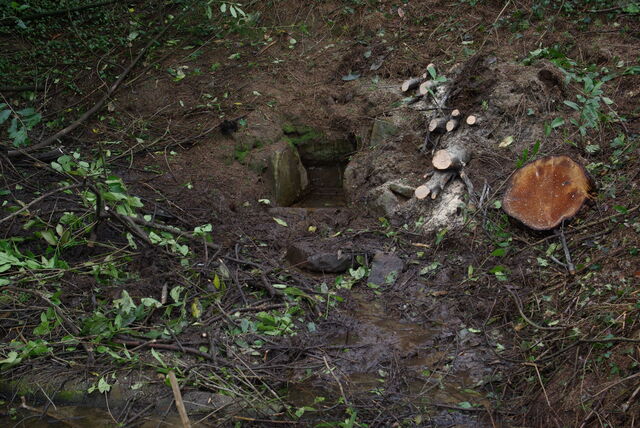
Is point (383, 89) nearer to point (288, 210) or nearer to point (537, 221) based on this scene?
point (288, 210)

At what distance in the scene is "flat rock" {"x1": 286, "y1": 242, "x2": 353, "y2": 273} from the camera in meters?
5.41

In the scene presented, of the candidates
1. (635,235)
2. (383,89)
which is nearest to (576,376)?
(635,235)

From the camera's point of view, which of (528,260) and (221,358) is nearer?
(221,358)

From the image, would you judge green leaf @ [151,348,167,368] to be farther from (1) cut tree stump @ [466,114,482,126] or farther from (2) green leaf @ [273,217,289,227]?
(1) cut tree stump @ [466,114,482,126]

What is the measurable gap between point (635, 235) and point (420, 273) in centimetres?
172

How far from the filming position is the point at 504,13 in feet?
24.3

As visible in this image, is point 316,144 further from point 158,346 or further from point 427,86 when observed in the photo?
point 158,346

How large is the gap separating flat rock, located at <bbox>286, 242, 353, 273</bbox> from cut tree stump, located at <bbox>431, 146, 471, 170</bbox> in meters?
1.31

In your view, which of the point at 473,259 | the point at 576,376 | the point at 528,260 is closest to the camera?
the point at 576,376

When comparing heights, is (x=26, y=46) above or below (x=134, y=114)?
above

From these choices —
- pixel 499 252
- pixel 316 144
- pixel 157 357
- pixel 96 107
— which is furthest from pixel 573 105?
pixel 96 107

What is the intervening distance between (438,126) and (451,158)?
22.3 inches

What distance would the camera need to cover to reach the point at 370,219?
6.25m

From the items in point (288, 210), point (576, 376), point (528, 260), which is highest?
point (576, 376)
